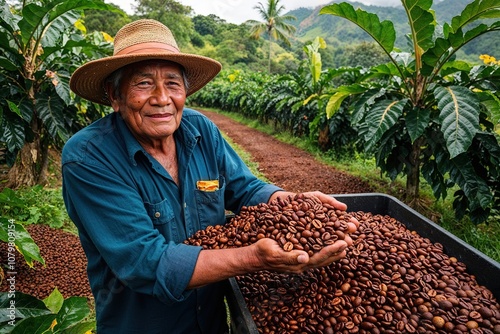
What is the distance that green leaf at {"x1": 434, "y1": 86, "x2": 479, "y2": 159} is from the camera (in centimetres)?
281

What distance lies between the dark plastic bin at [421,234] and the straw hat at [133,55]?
1001mm

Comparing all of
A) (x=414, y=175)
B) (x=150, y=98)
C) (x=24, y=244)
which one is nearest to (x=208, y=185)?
(x=150, y=98)

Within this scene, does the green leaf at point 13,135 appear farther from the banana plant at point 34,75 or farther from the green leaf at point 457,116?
the green leaf at point 457,116

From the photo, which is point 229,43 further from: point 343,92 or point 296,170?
point 343,92

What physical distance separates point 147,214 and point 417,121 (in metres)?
2.80

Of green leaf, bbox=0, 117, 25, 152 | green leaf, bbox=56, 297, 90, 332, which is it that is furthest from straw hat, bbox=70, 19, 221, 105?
green leaf, bbox=0, 117, 25, 152

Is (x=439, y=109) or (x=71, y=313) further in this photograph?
(x=439, y=109)

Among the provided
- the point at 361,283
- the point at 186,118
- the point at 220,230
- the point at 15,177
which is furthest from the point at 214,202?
the point at 15,177

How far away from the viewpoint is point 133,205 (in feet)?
4.53

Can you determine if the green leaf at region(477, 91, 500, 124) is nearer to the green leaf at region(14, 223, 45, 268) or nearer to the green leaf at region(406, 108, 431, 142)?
the green leaf at region(406, 108, 431, 142)

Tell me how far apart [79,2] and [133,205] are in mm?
3114

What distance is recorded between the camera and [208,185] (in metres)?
1.75

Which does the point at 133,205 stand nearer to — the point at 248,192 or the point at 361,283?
the point at 248,192

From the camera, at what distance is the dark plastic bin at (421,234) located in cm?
141
